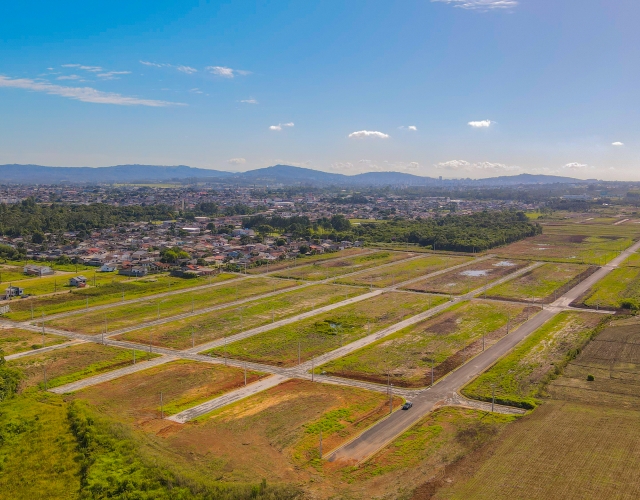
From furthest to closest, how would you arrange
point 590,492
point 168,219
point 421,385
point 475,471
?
point 168,219, point 421,385, point 475,471, point 590,492

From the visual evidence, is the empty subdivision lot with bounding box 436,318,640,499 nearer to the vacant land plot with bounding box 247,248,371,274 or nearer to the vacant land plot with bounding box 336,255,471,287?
the vacant land plot with bounding box 336,255,471,287

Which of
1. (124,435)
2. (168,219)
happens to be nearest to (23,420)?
(124,435)

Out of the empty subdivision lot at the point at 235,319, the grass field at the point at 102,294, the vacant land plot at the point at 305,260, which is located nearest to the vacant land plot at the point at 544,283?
the empty subdivision lot at the point at 235,319

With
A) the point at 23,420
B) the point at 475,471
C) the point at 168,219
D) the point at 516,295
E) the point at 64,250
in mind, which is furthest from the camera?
the point at 168,219

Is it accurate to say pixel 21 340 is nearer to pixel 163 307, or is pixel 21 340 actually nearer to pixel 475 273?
pixel 163 307

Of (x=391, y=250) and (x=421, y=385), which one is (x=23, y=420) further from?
(x=391, y=250)

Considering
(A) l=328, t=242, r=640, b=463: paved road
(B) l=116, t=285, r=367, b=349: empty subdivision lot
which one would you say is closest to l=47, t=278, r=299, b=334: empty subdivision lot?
(B) l=116, t=285, r=367, b=349: empty subdivision lot
